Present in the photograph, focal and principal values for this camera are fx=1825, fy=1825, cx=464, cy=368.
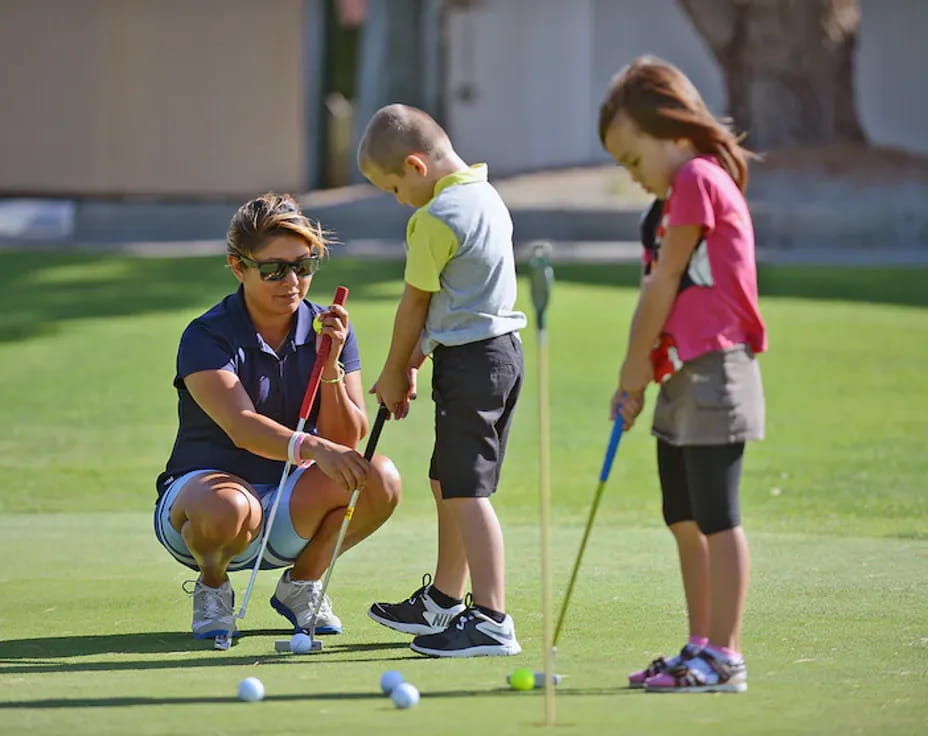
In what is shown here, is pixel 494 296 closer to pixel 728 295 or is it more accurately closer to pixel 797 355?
pixel 728 295

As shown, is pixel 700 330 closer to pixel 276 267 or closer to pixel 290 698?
pixel 290 698

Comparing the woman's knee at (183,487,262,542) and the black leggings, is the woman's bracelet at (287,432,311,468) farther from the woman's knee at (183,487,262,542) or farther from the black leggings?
the black leggings

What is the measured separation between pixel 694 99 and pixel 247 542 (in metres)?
1.89

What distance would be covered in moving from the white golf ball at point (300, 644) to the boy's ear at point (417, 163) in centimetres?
135

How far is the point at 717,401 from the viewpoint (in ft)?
14.6

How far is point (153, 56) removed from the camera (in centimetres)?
2442

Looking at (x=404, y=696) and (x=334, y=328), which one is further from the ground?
(x=334, y=328)

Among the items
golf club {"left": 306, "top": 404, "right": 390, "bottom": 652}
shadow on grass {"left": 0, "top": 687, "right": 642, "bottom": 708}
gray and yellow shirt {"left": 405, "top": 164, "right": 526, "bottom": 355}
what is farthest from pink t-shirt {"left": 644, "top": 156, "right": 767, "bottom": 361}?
golf club {"left": 306, "top": 404, "right": 390, "bottom": 652}

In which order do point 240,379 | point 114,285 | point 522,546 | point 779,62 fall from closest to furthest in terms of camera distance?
1. point 240,379
2. point 522,546
3. point 114,285
4. point 779,62

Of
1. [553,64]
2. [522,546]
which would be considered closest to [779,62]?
[553,64]

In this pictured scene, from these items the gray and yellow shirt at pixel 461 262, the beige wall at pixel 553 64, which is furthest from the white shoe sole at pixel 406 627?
the beige wall at pixel 553 64

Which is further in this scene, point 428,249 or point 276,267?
point 276,267

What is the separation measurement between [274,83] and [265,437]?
19.9m

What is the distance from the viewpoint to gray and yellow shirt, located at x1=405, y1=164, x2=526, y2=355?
5.01 m
